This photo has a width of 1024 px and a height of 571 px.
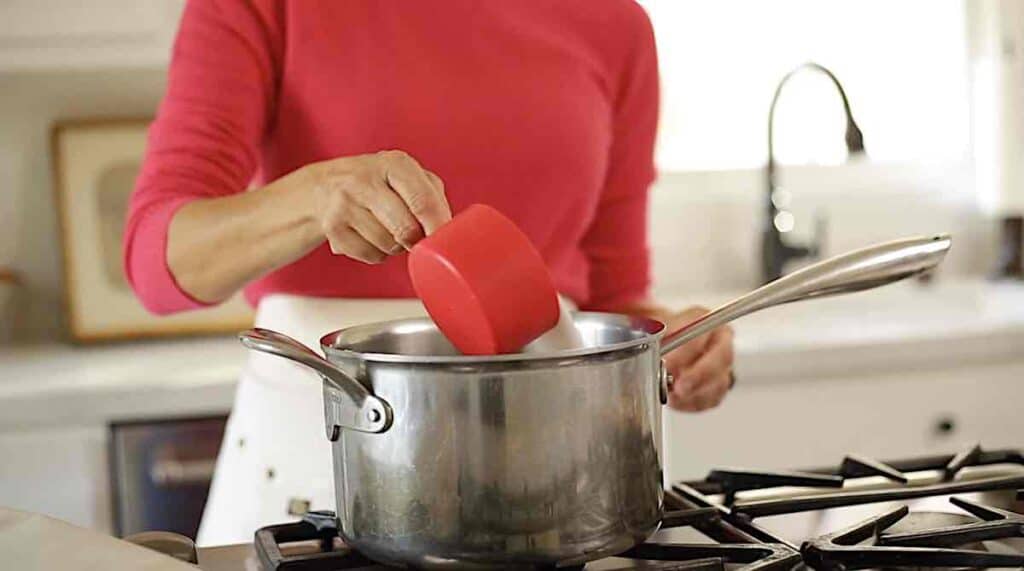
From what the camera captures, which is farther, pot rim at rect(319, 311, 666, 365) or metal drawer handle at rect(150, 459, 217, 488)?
metal drawer handle at rect(150, 459, 217, 488)

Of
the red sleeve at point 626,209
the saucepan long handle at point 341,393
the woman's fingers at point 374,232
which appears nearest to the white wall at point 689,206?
the red sleeve at point 626,209

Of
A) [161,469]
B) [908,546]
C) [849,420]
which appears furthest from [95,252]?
[908,546]

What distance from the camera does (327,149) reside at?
1042 millimetres

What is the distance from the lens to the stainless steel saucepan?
1.94 ft

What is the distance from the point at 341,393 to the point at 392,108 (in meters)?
0.45

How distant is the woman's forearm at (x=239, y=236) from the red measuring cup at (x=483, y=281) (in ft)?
0.66

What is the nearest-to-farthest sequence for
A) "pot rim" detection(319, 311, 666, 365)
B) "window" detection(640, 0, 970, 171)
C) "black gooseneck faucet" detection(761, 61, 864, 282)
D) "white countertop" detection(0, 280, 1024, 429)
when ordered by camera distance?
"pot rim" detection(319, 311, 666, 365)
"white countertop" detection(0, 280, 1024, 429)
"black gooseneck faucet" detection(761, 61, 864, 282)
"window" detection(640, 0, 970, 171)

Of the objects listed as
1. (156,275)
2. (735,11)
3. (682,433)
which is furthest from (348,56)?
(735,11)

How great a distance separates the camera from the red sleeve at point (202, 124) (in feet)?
3.14

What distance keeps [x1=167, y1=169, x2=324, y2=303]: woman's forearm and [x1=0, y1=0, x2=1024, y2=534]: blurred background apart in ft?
2.15

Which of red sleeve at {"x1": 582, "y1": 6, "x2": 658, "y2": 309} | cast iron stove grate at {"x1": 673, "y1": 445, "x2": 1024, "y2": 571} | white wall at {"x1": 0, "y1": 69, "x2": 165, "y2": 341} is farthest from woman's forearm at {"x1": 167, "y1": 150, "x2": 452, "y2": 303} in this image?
white wall at {"x1": 0, "y1": 69, "x2": 165, "y2": 341}

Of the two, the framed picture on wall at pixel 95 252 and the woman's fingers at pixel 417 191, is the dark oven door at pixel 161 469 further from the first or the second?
the woman's fingers at pixel 417 191

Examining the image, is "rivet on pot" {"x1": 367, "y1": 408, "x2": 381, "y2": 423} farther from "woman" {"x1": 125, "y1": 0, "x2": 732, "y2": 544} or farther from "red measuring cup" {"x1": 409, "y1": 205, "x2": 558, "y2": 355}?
"woman" {"x1": 125, "y1": 0, "x2": 732, "y2": 544}

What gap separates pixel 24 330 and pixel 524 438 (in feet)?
5.34
